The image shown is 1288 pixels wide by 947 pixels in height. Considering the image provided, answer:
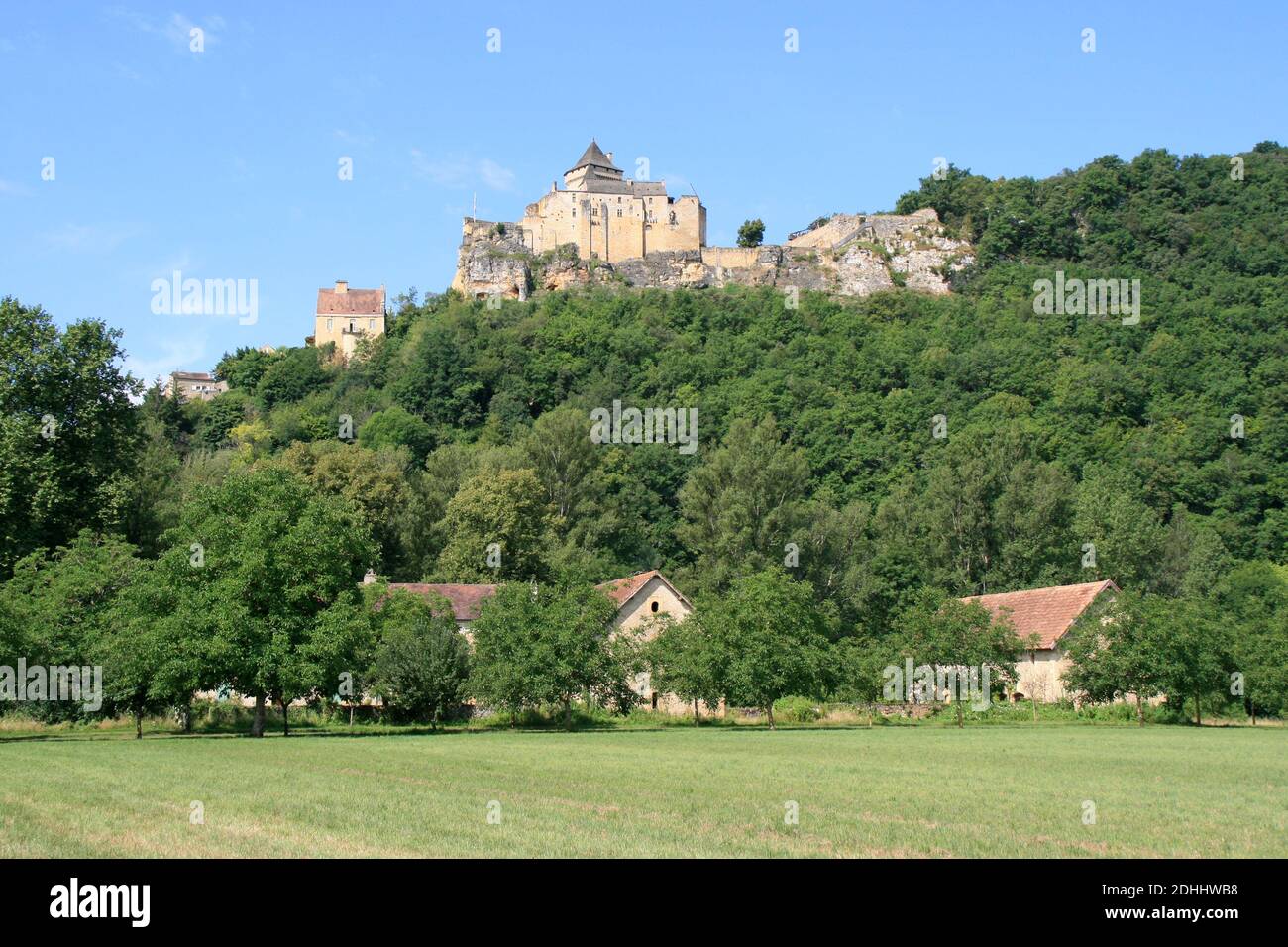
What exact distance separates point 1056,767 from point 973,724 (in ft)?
91.4

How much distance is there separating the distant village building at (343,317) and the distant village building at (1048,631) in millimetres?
112521

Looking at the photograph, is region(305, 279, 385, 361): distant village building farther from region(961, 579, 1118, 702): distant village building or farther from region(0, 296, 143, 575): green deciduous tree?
region(961, 579, 1118, 702): distant village building

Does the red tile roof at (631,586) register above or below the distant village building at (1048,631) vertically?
above

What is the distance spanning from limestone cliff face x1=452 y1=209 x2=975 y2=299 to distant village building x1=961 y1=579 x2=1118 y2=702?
9438 cm

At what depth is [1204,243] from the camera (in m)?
144

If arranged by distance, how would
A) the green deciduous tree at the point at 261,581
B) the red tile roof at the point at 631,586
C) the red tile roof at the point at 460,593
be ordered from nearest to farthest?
the green deciduous tree at the point at 261,581 < the red tile roof at the point at 460,593 < the red tile roof at the point at 631,586

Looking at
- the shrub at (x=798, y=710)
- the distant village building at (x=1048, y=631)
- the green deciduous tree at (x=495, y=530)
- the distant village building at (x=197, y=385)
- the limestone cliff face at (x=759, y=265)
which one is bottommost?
the shrub at (x=798, y=710)

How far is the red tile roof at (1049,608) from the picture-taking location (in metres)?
61.2

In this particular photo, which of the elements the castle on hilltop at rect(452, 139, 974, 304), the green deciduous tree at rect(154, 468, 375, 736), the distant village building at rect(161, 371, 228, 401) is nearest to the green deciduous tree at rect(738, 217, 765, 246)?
the castle on hilltop at rect(452, 139, 974, 304)

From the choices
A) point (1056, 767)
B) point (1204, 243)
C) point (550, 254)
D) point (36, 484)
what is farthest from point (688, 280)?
point (1056, 767)

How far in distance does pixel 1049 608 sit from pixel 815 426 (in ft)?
154

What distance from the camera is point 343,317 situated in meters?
163

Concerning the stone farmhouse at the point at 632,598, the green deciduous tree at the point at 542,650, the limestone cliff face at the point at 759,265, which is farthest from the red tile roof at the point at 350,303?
the green deciduous tree at the point at 542,650

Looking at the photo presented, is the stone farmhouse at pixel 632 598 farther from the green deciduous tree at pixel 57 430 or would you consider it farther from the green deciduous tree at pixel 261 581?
the green deciduous tree at pixel 261 581
